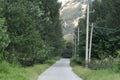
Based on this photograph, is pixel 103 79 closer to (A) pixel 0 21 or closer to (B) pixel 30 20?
(A) pixel 0 21

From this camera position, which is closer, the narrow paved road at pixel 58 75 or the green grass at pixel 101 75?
the green grass at pixel 101 75

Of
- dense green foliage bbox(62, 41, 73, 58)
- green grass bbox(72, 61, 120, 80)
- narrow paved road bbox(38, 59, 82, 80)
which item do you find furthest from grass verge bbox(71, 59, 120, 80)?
dense green foliage bbox(62, 41, 73, 58)

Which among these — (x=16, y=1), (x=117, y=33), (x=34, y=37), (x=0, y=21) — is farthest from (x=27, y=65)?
(x=0, y=21)

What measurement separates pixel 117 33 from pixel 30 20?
20.7m

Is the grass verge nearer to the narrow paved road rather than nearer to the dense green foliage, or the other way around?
the narrow paved road

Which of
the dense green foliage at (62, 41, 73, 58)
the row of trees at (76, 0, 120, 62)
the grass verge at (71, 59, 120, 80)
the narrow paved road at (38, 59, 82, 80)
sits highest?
the row of trees at (76, 0, 120, 62)

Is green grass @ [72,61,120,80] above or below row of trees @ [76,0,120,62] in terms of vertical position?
below

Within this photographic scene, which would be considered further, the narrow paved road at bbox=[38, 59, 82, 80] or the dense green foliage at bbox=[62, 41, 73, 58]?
the dense green foliage at bbox=[62, 41, 73, 58]

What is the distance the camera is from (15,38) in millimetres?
39594

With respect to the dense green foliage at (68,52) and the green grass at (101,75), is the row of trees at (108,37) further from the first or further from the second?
the dense green foliage at (68,52)

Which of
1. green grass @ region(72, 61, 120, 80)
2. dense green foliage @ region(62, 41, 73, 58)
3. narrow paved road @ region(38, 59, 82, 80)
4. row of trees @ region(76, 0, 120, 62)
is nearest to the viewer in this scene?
green grass @ region(72, 61, 120, 80)

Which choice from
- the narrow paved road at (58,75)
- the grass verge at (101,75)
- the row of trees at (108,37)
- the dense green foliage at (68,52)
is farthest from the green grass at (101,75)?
the dense green foliage at (68,52)

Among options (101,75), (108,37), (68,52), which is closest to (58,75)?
(101,75)

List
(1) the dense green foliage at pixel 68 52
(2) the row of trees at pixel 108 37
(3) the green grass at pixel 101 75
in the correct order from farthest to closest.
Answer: (1) the dense green foliage at pixel 68 52, (2) the row of trees at pixel 108 37, (3) the green grass at pixel 101 75
